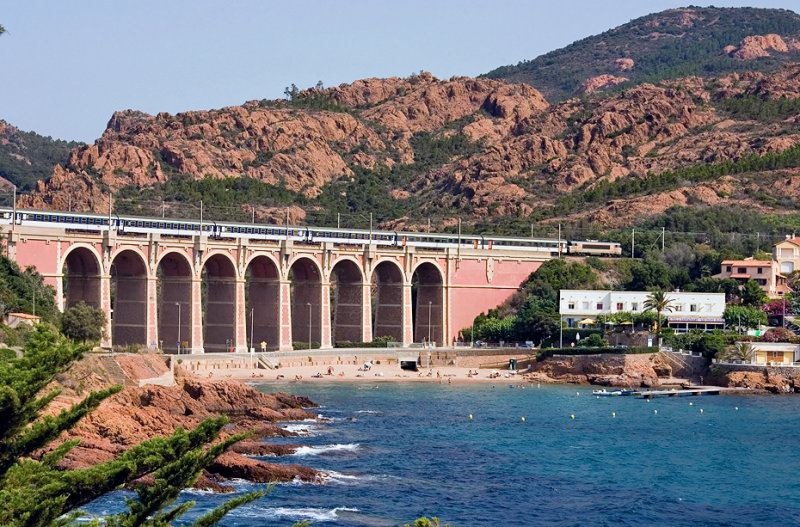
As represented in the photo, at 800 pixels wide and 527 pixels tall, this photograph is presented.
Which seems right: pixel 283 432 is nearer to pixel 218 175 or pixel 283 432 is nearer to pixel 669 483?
pixel 669 483

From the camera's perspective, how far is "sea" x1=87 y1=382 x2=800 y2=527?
136 ft

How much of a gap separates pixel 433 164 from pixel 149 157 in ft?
152

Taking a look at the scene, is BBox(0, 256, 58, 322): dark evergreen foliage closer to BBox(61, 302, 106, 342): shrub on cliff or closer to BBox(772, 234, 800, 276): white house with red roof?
BBox(61, 302, 106, 342): shrub on cliff

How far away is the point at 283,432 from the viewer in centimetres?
5666

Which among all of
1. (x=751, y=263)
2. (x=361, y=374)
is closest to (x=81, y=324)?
(x=361, y=374)

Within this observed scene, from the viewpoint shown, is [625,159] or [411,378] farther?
[625,159]

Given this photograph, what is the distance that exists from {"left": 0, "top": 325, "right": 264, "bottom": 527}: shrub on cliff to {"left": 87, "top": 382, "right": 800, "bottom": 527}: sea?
62.5 ft

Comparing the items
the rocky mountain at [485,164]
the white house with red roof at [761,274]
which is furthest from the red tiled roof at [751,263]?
the rocky mountain at [485,164]

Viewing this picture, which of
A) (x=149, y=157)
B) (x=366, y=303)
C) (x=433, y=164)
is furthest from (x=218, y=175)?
(x=366, y=303)

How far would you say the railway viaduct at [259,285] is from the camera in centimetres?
8575

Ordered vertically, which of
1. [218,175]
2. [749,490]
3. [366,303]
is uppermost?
[218,175]

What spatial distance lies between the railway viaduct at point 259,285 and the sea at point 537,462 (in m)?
17.9

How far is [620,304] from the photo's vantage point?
10144cm

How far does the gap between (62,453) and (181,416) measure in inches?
1440
